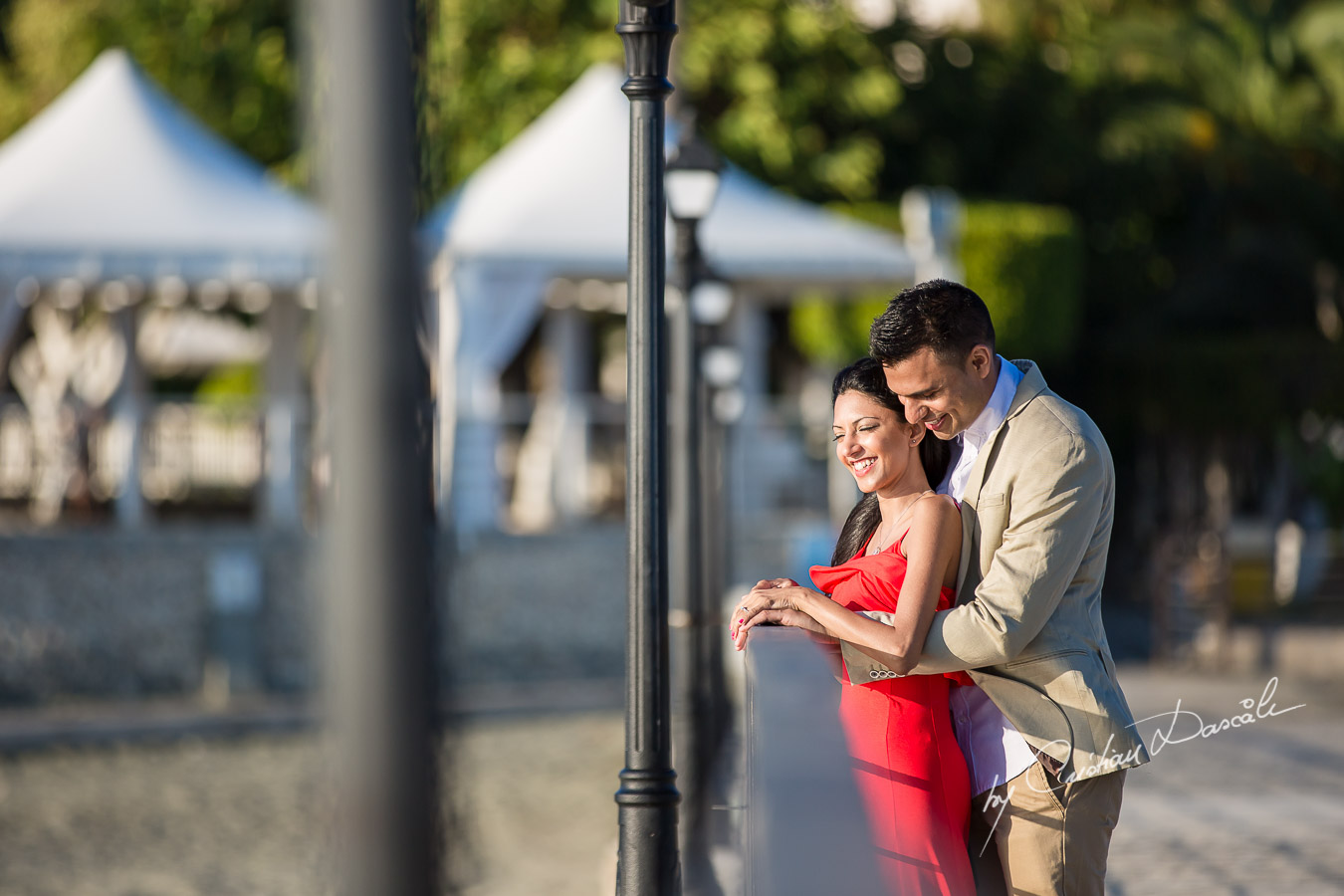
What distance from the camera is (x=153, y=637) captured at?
1414 cm

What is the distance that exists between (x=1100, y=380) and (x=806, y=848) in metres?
20.1

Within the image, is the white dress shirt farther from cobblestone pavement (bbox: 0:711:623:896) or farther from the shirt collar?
cobblestone pavement (bbox: 0:711:623:896)

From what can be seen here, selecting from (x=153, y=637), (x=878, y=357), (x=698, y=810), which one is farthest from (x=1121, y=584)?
(x=878, y=357)

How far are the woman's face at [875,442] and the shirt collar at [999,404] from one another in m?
0.14

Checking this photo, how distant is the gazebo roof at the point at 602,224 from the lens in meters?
14.1

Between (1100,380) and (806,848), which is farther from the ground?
(1100,380)

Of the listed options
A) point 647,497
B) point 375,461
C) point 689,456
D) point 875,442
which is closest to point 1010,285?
point 689,456

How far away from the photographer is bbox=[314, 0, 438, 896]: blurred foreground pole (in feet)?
3.79

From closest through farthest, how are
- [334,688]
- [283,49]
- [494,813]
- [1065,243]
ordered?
[334,688]
[494,813]
[1065,243]
[283,49]

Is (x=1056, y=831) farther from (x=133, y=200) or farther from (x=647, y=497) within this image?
(x=133, y=200)

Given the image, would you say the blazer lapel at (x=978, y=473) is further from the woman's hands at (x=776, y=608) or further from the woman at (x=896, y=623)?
the woman's hands at (x=776, y=608)

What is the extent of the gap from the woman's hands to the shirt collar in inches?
17.2

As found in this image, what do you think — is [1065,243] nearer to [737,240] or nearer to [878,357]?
[737,240]

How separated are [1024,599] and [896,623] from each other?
0.24 m
